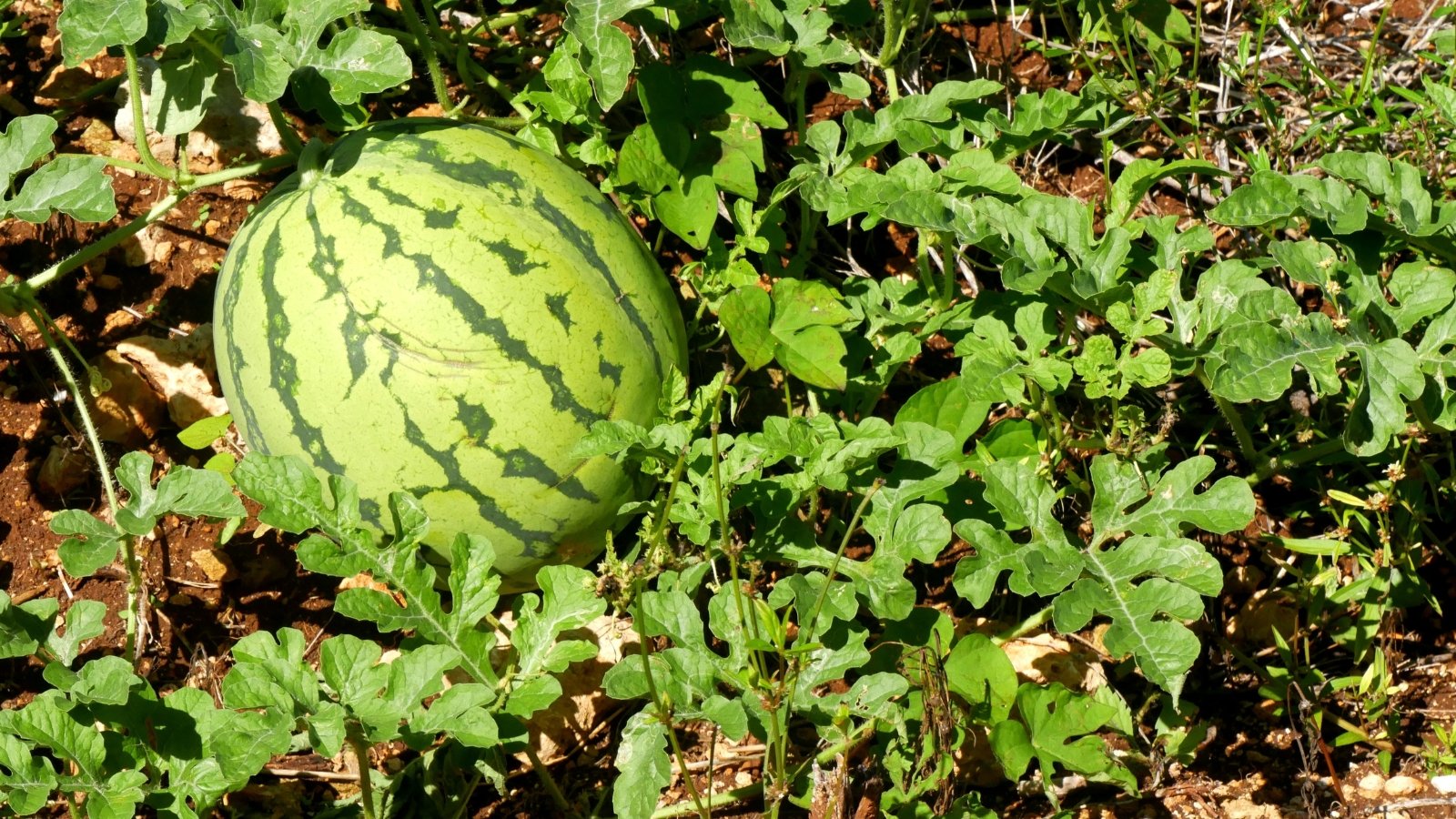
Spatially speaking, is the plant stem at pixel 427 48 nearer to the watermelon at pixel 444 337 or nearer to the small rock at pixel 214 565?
the watermelon at pixel 444 337

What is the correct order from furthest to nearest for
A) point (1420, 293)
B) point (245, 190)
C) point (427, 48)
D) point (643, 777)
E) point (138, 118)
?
point (245, 190) → point (427, 48) → point (138, 118) → point (1420, 293) → point (643, 777)

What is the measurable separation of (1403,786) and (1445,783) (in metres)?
0.07

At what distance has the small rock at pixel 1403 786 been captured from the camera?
2555mm

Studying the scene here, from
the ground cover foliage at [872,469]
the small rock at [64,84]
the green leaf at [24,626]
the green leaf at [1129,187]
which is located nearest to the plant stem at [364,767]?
the ground cover foliage at [872,469]

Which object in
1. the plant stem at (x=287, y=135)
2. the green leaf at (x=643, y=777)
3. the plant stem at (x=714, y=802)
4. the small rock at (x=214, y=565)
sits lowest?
the plant stem at (x=714, y=802)

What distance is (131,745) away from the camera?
2256mm

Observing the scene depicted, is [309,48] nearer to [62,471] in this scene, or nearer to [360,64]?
[360,64]

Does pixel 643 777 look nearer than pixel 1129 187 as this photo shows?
Yes

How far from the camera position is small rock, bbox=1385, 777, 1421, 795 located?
8.38 feet

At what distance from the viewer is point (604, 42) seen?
2.52 m

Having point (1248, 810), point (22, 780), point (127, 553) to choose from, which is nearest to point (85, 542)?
point (127, 553)

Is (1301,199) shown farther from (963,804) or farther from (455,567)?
(455,567)

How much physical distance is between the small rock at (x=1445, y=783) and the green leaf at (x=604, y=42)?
2.04 m

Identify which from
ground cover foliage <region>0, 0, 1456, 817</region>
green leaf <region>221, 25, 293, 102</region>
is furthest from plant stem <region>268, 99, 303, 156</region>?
green leaf <region>221, 25, 293, 102</region>
